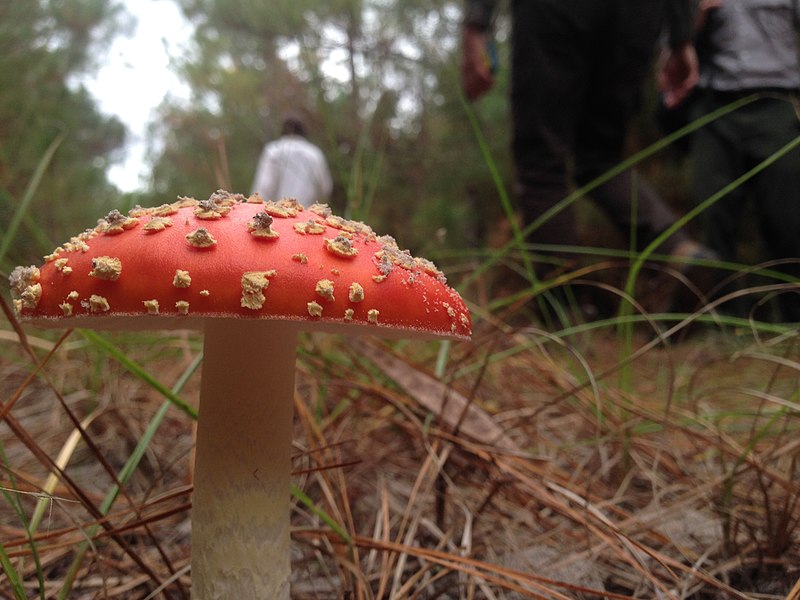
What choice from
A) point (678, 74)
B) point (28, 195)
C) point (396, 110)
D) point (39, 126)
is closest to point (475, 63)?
point (678, 74)

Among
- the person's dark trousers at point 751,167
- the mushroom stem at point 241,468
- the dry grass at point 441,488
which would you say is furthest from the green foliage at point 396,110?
the mushroom stem at point 241,468

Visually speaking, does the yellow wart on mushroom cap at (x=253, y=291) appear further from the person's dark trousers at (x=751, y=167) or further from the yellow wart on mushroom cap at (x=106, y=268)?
the person's dark trousers at (x=751, y=167)

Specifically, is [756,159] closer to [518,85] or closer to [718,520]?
[518,85]

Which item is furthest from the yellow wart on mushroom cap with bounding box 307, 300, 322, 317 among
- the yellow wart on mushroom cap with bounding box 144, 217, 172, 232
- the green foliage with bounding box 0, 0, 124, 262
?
the green foliage with bounding box 0, 0, 124, 262

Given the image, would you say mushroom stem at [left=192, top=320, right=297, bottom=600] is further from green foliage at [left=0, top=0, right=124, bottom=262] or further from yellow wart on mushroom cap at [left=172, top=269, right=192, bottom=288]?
green foliage at [left=0, top=0, right=124, bottom=262]

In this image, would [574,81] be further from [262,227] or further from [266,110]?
[266,110]

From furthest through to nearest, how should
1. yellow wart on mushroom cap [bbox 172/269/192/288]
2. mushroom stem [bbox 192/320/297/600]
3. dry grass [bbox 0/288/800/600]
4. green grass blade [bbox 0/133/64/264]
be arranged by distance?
green grass blade [bbox 0/133/64/264] → dry grass [bbox 0/288/800/600] → mushroom stem [bbox 192/320/297/600] → yellow wart on mushroom cap [bbox 172/269/192/288]
